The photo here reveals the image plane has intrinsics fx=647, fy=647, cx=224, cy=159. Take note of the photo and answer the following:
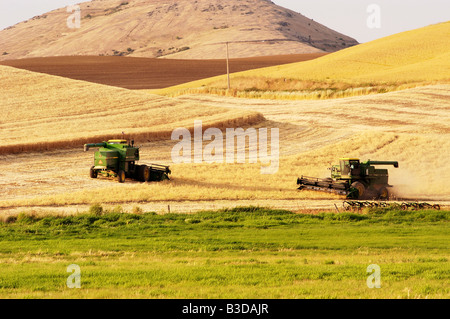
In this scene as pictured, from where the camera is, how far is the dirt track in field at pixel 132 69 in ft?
364

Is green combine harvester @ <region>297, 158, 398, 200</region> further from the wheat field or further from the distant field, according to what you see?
the distant field

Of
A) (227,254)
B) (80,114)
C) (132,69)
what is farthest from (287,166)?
(132,69)

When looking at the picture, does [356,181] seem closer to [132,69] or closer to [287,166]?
[287,166]

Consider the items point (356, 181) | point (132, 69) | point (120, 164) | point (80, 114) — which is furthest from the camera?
point (132, 69)

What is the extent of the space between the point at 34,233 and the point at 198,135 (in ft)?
98.2

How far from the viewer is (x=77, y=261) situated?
18.0 meters

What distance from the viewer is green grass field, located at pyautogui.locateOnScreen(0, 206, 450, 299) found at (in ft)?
44.8

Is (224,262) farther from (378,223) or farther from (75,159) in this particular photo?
(75,159)

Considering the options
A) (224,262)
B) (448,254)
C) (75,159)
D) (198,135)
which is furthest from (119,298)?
(198,135)

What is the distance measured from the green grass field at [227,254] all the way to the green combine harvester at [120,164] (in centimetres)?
760

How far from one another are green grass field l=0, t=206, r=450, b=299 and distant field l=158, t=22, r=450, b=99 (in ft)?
164

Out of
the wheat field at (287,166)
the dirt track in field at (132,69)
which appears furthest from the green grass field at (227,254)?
the dirt track in field at (132,69)

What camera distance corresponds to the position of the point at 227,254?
781 inches

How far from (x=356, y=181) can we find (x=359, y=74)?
53.2 metres
